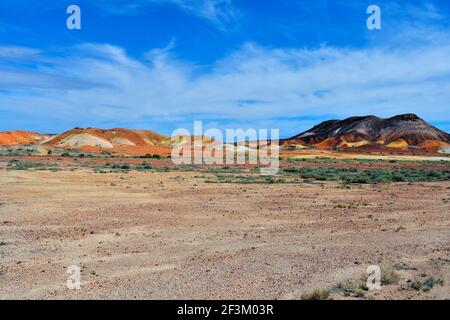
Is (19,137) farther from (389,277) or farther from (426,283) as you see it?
(426,283)

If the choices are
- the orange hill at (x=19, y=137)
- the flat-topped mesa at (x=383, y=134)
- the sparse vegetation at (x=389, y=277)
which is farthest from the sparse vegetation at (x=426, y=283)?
the flat-topped mesa at (x=383, y=134)

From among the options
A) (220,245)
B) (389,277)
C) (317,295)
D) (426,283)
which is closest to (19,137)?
(220,245)

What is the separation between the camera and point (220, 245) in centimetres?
1001

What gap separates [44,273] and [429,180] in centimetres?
2808

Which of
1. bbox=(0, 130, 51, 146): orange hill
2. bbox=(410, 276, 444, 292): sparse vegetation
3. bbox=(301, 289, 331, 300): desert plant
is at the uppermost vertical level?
bbox=(0, 130, 51, 146): orange hill

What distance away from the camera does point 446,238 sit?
1079cm

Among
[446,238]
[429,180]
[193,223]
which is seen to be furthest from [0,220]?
[429,180]

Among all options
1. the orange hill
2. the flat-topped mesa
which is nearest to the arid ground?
the orange hill

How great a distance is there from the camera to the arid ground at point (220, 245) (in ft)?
22.9

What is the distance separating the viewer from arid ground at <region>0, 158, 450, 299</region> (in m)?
6.98

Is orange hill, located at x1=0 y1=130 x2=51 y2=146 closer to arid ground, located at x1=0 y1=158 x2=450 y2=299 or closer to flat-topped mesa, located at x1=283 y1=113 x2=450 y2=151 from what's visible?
flat-topped mesa, located at x1=283 y1=113 x2=450 y2=151
